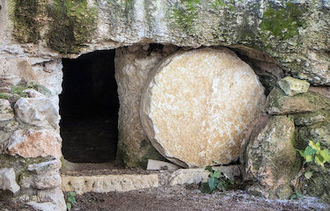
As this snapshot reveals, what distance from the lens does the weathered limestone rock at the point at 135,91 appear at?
15.0 ft

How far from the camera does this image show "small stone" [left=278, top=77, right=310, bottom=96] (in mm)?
4156

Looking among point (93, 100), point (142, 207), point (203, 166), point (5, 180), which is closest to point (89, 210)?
point (142, 207)

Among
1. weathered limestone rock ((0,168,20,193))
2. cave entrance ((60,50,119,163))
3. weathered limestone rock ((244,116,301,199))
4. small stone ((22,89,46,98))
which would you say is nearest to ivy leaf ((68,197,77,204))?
weathered limestone rock ((0,168,20,193))

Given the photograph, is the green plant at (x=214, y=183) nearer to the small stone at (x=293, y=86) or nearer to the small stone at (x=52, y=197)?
the small stone at (x=293, y=86)

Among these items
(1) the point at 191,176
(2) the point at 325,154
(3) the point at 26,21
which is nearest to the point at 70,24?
(3) the point at 26,21

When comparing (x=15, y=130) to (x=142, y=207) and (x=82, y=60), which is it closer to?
(x=142, y=207)

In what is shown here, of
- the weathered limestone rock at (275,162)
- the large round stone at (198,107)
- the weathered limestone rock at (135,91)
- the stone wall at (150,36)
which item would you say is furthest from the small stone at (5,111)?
the weathered limestone rock at (275,162)

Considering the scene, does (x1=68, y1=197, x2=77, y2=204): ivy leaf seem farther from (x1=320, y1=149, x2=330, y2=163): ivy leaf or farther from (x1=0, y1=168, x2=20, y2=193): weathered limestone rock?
(x1=320, y1=149, x2=330, y2=163): ivy leaf

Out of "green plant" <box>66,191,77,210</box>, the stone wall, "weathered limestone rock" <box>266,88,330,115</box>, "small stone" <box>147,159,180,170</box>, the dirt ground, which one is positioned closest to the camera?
"green plant" <box>66,191,77,210</box>

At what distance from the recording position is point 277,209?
381cm

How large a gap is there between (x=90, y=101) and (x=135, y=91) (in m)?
2.94

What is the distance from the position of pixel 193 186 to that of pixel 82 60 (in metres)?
3.69

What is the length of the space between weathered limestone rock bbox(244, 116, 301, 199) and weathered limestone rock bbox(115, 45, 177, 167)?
2.94 feet

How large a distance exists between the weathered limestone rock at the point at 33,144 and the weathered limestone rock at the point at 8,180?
12cm
